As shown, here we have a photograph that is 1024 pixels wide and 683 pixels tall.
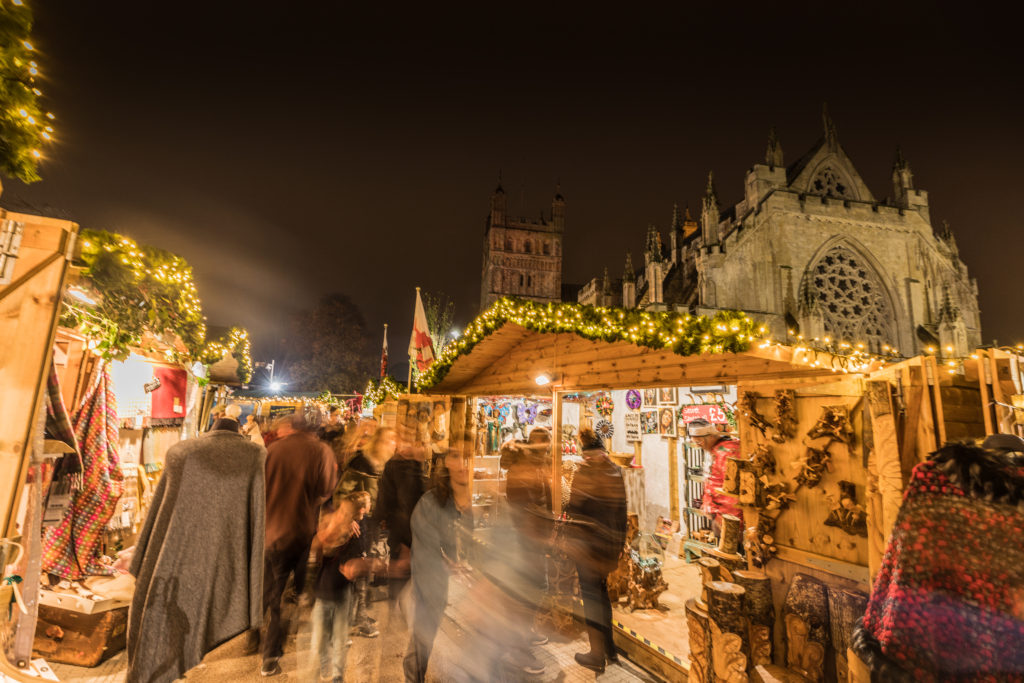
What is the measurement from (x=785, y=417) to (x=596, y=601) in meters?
2.58

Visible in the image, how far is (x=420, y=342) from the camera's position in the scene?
10.7m

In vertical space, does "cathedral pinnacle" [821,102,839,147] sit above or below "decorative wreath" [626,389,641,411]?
above

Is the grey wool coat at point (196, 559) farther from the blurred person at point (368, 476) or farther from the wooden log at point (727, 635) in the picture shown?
the wooden log at point (727, 635)

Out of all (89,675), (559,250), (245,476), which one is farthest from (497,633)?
(559,250)

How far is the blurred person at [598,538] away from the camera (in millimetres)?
4113

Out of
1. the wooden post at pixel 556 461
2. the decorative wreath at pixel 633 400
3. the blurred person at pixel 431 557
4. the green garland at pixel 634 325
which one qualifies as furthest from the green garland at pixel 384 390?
the blurred person at pixel 431 557

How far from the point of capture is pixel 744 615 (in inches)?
143

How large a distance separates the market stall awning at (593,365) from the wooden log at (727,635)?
84.9 inches

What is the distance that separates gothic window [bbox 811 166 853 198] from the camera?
90.0 feet

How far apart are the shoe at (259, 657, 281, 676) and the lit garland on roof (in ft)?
13.3

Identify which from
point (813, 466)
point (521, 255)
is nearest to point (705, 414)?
point (813, 466)

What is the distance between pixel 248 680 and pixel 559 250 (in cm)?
6760

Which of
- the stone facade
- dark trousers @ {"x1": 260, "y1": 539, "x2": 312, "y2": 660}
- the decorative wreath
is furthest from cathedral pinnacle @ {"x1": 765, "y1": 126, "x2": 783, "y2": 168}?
the stone facade

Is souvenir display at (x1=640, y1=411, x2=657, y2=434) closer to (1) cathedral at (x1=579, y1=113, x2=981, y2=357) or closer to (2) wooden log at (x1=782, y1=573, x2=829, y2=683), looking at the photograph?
(2) wooden log at (x1=782, y1=573, x2=829, y2=683)
